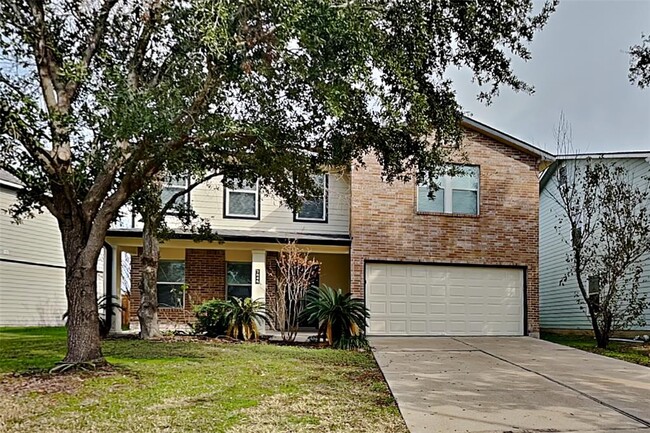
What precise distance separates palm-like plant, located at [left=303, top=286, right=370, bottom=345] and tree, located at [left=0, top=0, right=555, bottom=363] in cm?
415

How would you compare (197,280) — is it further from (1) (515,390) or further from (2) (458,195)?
(1) (515,390)

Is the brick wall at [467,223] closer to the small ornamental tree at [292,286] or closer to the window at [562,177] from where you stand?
the window at [562,177]

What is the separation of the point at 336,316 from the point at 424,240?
12.9 feet

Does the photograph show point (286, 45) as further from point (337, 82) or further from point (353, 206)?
point (353, 206)

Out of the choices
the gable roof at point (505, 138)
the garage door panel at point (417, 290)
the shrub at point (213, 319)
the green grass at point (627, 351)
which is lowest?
the green grass at point (627, 351)

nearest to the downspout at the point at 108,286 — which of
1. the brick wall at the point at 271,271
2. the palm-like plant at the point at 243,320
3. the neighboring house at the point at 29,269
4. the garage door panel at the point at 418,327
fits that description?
the palm-like plant at the point at 243,320

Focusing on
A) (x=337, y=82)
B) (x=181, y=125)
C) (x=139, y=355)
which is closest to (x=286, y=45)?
(x=337, y=82)

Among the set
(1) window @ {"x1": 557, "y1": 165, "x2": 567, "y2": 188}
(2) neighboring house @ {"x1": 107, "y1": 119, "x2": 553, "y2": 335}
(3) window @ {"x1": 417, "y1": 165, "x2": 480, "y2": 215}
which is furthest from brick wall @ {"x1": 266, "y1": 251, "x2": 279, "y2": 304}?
(1) window @ {"x1": 557, "y1": 165, "x2": 567, "y2": 188}

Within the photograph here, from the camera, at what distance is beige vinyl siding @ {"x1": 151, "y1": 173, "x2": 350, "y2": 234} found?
15930mm

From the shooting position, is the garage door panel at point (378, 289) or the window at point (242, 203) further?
the window at point (242, 203)

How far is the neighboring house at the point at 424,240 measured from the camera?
14.9m

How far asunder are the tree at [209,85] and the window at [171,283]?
24.5 feet

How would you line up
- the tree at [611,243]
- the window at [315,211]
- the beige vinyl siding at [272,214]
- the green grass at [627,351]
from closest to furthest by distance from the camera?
the green grass at [627,351] < the tree at [611,243] < the beige vinyl siding at [272,214] < the window at [315,211]

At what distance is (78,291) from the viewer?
8.10 meters
